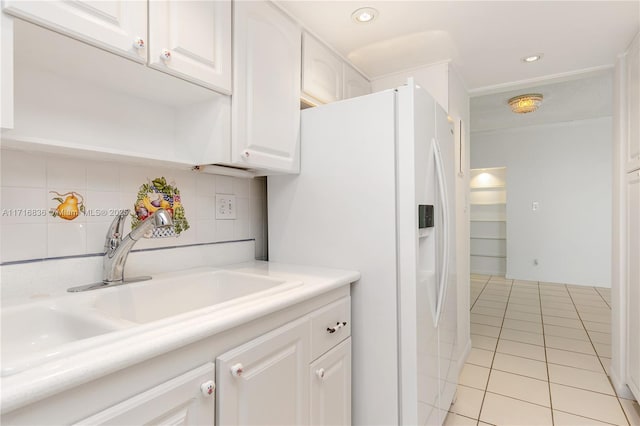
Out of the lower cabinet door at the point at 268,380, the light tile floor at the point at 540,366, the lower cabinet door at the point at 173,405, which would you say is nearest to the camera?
the lower cabinet door at the point at 173,405

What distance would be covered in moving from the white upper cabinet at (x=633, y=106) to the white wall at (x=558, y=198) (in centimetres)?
326

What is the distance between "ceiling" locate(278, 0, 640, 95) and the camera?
1675mm

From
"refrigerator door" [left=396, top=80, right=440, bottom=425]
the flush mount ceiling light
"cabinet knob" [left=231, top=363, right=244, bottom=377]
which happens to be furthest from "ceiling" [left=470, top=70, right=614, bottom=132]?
"cabinet knob" [left=231, top=363, right=244, bottom=377]

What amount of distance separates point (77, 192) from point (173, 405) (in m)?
0.87

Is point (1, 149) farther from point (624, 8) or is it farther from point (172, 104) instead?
point (624, 8)

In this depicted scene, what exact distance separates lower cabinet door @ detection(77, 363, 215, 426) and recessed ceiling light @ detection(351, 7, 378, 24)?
5.56ft

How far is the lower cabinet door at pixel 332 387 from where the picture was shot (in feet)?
4.12

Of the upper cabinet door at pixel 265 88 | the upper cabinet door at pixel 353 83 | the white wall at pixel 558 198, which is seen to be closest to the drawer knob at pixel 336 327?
the upper cabinet door at pixel 265 88

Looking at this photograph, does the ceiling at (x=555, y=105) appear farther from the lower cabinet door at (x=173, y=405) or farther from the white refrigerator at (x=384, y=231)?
the lower cabinet door at (x=173, y=405)

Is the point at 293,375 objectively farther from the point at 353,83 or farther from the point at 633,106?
the point at 633,106

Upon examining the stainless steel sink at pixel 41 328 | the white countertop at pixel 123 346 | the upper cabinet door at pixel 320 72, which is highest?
the upper cabinet door at pixel 320 72

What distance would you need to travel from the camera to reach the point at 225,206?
1.80 m

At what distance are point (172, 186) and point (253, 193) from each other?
53 cm

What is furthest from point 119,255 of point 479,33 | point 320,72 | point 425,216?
point 479,33
